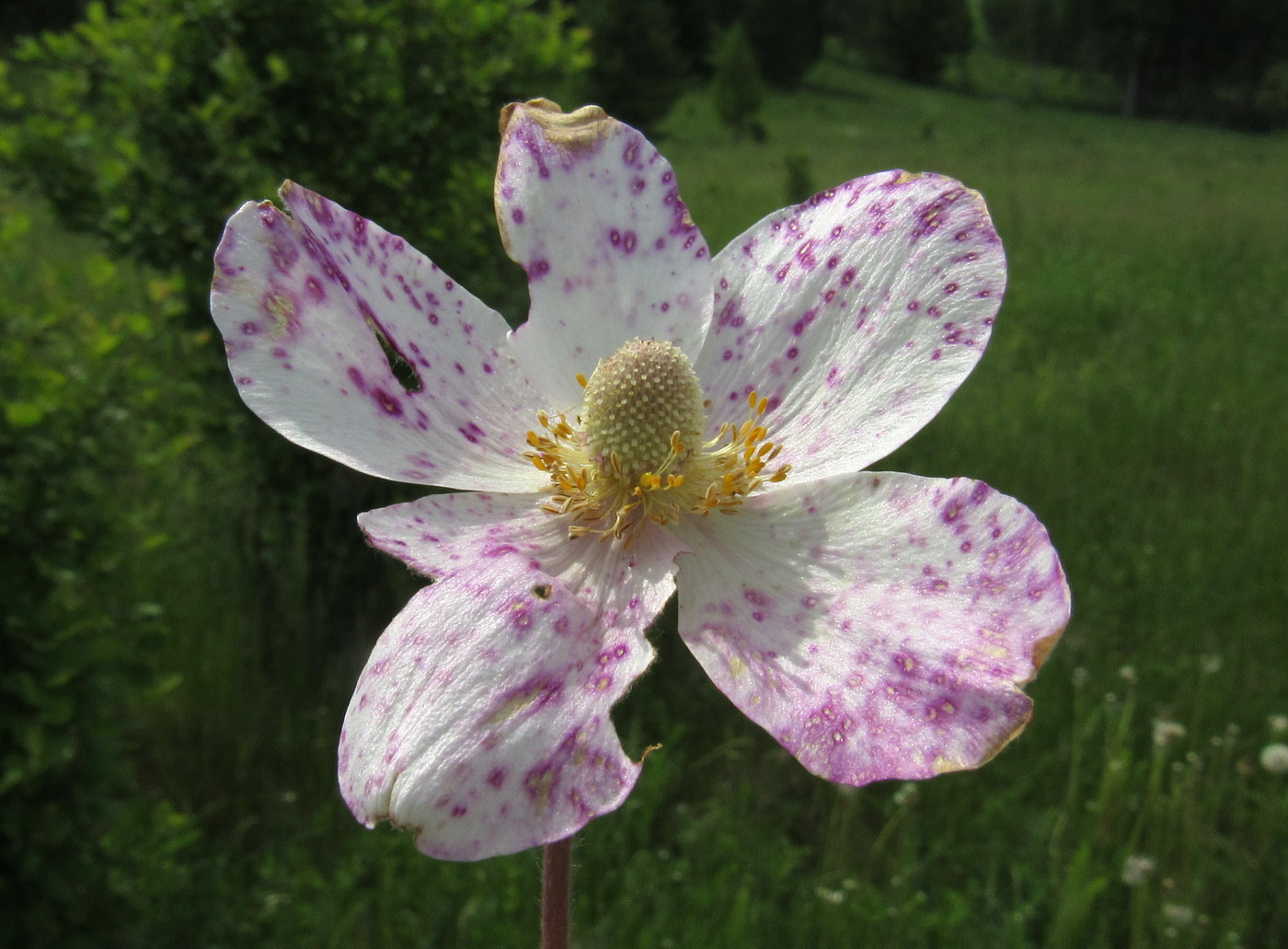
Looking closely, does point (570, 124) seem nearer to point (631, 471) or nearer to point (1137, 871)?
point (631, 471)

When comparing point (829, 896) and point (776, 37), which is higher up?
point (829, 896)

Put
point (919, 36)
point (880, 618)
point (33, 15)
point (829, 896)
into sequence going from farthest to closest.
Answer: point (919, 36) → point (33, 15) → point (829, 896) → point (880, 618)

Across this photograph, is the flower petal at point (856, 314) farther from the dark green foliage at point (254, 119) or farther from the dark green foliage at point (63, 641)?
the dark green foliage at point (254, 119)

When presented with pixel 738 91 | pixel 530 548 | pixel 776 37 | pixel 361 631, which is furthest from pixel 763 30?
pixel 530 548

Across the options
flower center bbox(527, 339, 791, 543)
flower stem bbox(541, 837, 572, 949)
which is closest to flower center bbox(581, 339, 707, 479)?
flower center bbox(527, 339, 791, 543)

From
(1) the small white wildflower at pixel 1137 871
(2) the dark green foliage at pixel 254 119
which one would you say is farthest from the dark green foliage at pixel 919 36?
(1) the small white wildflower at pixel 1137 871
